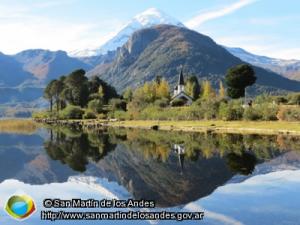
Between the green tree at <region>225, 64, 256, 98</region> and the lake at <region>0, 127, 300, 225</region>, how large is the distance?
6289 cm

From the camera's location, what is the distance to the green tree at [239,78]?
402 ft

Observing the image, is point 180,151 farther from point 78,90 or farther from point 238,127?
point 78,90

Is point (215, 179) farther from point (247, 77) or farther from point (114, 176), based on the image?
point (247, 77)

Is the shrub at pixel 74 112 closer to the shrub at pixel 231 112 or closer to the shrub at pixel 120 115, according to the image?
the shrub at pixel 120 115

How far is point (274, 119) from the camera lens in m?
89.1

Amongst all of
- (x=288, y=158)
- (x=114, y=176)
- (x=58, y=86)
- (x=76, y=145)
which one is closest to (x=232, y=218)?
(x=114, y=176)

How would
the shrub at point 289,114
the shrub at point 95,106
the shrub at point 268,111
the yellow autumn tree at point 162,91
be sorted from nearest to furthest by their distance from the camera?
the shrub at point 289,114
the shrub at point 268,111
the shrub at point 95,106
the yellow autumn tree at point 162,91

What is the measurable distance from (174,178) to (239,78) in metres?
91.3

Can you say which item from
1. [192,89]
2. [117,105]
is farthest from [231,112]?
[192,89]

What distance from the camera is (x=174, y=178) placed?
3509cm

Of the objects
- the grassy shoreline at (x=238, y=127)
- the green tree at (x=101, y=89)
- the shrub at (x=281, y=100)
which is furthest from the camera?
the green tree at (x=101, y=89)

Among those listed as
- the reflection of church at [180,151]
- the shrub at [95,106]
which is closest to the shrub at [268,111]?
the reflection of church at [180,151]

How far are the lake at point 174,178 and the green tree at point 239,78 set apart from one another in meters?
62.9

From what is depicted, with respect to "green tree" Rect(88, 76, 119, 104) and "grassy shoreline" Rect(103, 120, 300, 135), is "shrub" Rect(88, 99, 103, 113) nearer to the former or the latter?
"green tree" Rect(88, 76, 119, 104)
